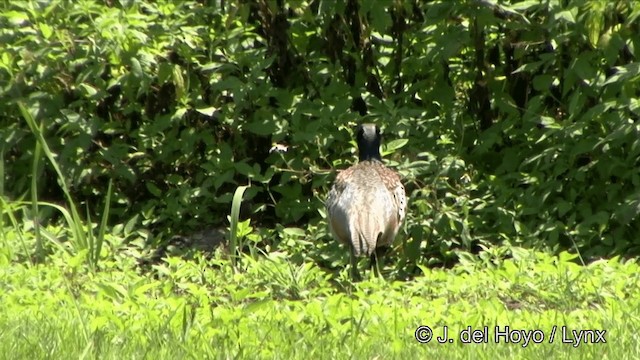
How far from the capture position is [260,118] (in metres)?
9.65

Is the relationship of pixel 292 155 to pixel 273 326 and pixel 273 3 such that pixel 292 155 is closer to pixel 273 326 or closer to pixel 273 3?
pixel 273 3

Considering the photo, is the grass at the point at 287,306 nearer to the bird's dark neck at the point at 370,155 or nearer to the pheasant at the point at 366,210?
the pheasant at the point at 366,210

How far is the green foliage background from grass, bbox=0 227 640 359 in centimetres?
79

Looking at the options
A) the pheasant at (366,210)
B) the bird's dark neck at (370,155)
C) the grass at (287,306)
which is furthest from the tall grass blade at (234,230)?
the bird's dark neck at (370,155)

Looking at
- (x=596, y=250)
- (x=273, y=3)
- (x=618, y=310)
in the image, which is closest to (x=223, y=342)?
(x=618, y=310)

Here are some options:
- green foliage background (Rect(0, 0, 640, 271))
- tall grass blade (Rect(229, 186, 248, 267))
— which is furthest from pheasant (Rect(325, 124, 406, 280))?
tall grass blade (Rect(229, 186, 248, 267))

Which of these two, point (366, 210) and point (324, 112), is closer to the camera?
point (366, 210)

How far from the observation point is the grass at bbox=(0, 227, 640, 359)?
5.64 metres

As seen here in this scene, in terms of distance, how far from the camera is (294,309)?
6.76 meters

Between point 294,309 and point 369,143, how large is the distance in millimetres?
2690

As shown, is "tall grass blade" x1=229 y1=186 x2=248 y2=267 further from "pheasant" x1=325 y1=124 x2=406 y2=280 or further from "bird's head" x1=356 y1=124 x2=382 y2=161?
Result: "bird's head" x1=356 y1=124 x2=382 y2=161

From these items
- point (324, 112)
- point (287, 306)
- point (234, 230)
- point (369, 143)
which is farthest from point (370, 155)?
point (287, 306)

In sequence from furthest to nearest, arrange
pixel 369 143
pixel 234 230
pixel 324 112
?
pixel 324 112 < pixel 369 143 < pixel 234 230

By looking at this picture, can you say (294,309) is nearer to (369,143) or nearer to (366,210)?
(366,210)
